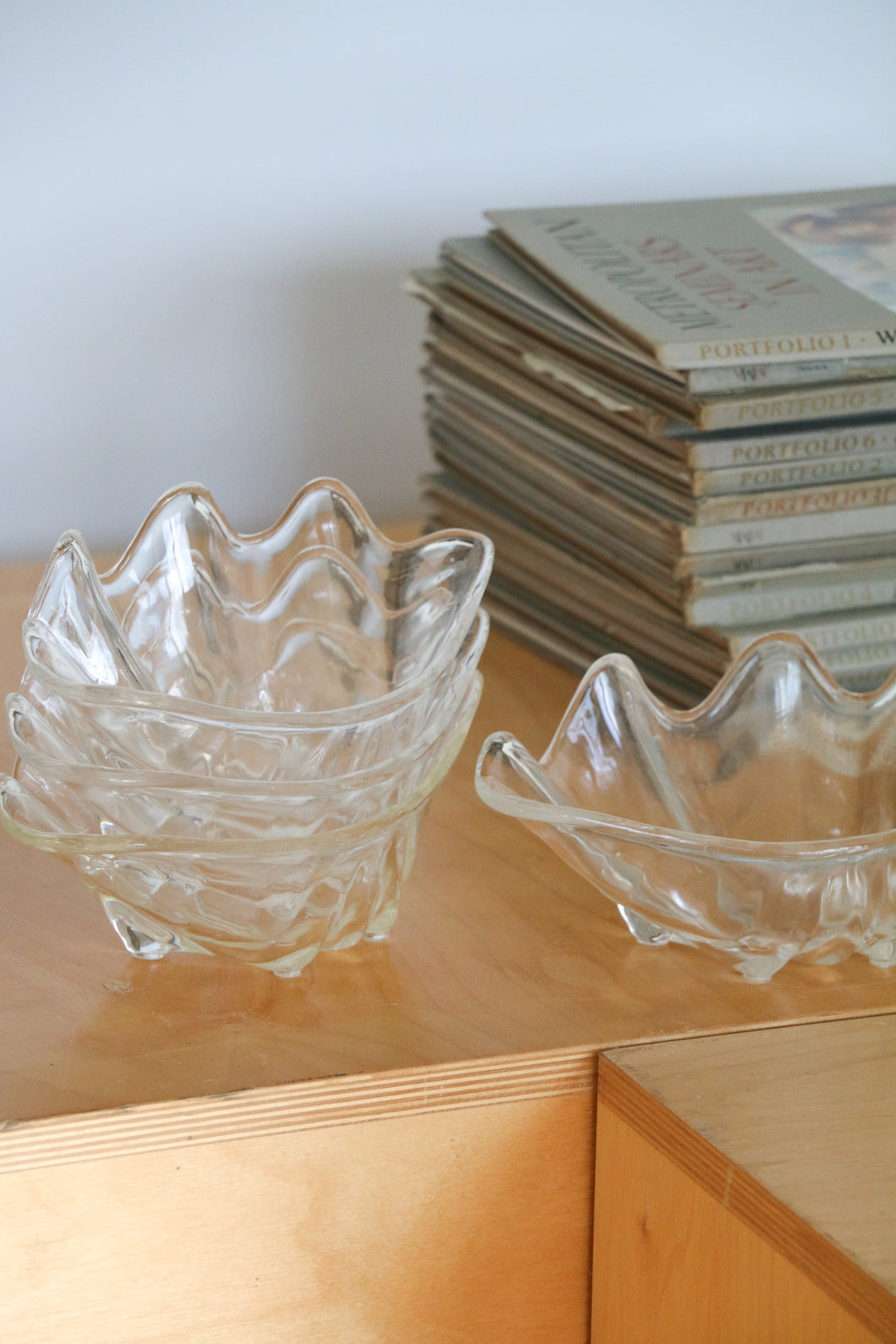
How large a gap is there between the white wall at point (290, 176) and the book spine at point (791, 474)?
388mm

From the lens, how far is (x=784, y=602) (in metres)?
0.69

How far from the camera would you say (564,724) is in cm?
55

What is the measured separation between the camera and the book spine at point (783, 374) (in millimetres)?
615

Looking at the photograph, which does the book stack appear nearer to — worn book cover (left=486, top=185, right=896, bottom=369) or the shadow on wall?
worn book cover (left=486, top=185, right=896, bottom=369)

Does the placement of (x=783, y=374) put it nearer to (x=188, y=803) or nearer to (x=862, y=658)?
(x=862, y=658)

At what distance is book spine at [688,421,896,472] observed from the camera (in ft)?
2.10

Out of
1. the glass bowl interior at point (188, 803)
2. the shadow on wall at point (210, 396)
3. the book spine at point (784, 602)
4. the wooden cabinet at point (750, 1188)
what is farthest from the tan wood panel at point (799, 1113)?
the shadow on wall at point (210, 396)

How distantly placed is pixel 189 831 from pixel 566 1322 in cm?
21

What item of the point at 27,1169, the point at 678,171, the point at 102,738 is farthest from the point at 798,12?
the point at 27,1169

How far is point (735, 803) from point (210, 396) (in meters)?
0.50

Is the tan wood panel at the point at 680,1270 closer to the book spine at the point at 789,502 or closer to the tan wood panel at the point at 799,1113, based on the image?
the tan wood panel at the point at 799,1113

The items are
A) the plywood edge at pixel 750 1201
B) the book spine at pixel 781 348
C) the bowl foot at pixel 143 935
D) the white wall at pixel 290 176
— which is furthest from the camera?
the white wall at pixel 290 176

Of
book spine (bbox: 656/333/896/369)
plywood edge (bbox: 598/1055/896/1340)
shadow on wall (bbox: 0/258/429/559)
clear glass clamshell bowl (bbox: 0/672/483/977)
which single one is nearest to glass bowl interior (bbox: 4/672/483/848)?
clear glass clamshell bowl (bbox: 0/672/483/977)

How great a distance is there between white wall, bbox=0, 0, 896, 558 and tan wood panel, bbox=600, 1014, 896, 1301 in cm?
62
